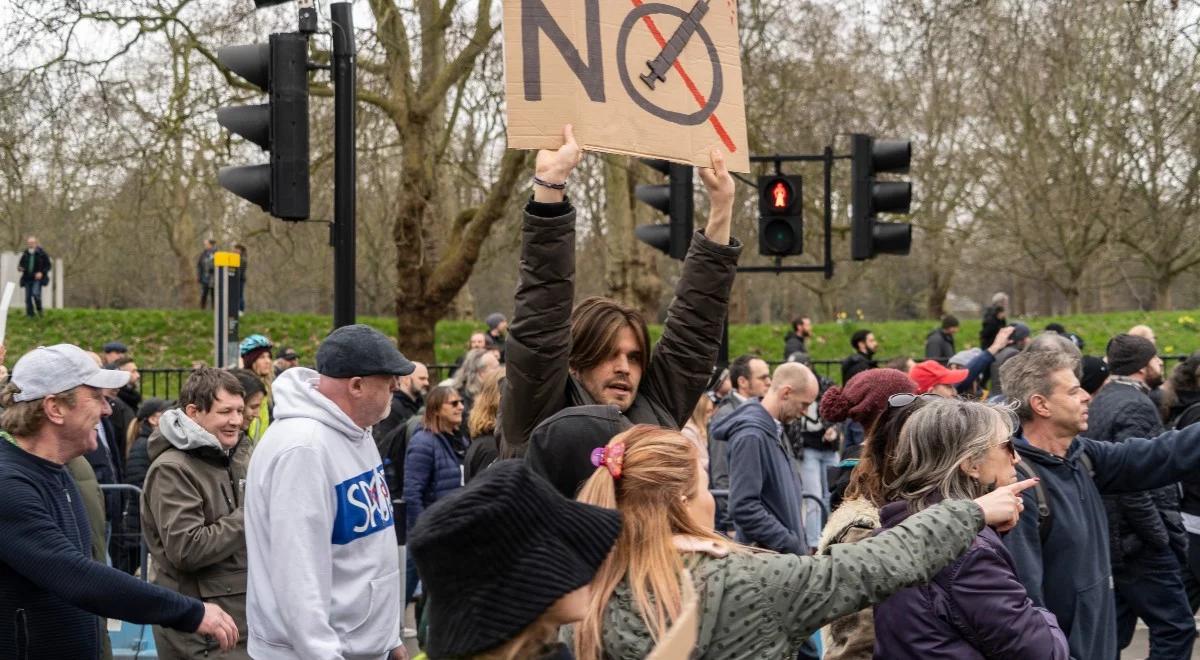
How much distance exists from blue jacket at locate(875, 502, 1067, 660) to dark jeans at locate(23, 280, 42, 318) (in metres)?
24.7

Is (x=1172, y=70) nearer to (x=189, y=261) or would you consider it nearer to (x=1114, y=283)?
(x=1114, y=283)

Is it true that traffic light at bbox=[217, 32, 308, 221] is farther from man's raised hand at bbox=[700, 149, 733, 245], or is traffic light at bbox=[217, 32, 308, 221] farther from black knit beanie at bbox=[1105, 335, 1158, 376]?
black knit beanie at bbox=[1105, 335, 1158, 376]

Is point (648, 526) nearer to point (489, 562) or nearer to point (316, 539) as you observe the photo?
point (489, 562)

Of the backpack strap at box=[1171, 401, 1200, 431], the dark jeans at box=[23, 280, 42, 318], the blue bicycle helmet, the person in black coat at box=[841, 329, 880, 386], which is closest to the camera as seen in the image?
the backpack strap at box=[1171, 401, 1200, 431]

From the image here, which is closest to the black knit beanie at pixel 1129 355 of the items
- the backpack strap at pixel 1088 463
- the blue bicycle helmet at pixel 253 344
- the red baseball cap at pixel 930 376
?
the red baseball cap at pixel 930 376

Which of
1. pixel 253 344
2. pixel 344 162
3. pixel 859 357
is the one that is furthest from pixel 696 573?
pixel 859 357

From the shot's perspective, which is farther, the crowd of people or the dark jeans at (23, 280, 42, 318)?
the dark jeans at (23, 280, 42, 318)

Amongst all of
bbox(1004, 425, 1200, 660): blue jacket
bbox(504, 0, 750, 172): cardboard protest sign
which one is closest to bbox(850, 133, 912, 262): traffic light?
bbox(1004, 425, 1200, 660): blue jacket

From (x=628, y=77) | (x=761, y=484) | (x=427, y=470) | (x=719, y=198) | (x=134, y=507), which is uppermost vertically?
(x=628, y=77)

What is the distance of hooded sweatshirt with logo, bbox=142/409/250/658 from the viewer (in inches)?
197

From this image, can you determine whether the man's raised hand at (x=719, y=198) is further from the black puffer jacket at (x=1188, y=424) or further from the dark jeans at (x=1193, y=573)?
the dark jeans at (x=1193, y=573)

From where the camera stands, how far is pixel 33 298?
84.7 feet

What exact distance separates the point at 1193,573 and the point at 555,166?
5829mm

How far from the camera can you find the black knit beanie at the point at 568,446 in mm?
3418
